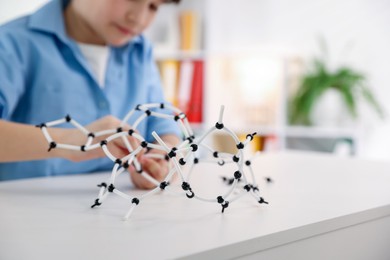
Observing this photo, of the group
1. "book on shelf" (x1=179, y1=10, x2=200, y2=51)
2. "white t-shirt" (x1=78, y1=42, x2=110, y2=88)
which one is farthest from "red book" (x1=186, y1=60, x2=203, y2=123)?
"white t-shirt" (x1=78, y1=42, x2=110, y2=88)

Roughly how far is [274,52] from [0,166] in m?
1.69

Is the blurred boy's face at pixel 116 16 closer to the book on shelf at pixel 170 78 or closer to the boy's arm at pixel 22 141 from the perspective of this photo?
the boy's arm at pixel 22 141

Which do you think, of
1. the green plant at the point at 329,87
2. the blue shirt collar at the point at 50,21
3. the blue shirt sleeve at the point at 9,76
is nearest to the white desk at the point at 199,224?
the blue shirt sleeve at the point at 9,76

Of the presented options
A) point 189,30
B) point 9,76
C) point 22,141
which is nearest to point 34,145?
point 22,141

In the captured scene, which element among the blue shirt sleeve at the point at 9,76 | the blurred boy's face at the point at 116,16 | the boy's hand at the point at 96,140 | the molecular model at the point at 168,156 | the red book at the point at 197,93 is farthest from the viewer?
the red book at the point at 197,93

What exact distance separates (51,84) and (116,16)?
21 cm

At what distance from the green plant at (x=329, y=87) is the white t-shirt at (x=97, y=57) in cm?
140

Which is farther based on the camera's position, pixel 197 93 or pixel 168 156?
pixel 197 93

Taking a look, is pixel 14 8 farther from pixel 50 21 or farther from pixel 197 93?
pixel 50 21

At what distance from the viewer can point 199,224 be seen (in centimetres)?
44

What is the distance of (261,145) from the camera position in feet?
8.05

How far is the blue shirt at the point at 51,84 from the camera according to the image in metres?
0.92

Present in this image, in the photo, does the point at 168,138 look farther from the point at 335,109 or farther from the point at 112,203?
the point at 335,109

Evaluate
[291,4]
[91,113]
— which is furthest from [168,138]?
[291,4]
